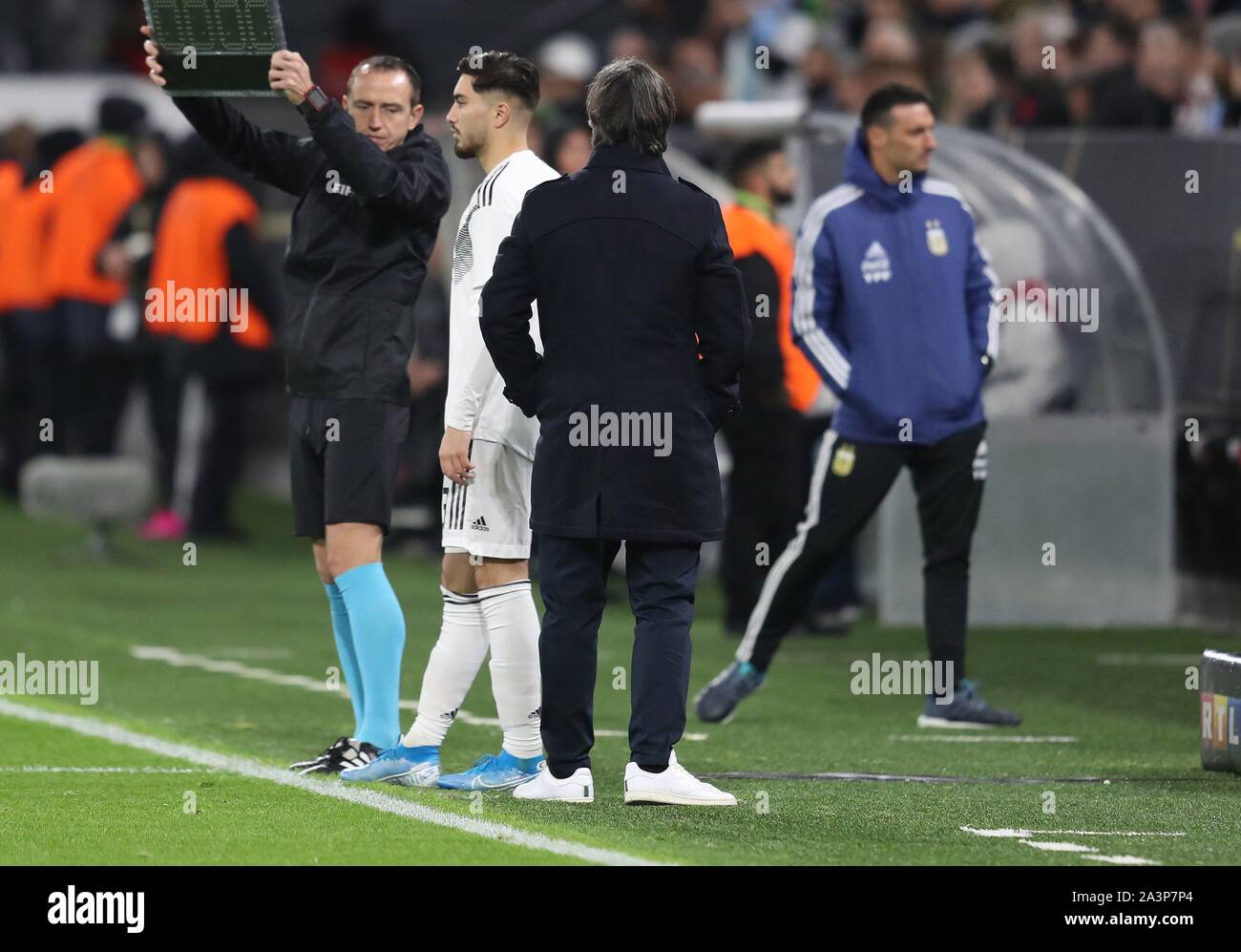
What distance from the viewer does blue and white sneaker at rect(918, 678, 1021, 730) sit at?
9.19 m

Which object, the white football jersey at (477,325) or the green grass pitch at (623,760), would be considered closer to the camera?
the green grass pitch at (623,760)

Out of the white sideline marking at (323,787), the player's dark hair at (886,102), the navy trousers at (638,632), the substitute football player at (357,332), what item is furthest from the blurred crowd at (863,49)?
the navy trousers at (638,632)

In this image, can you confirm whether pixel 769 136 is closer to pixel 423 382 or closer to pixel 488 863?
pixel 423 382

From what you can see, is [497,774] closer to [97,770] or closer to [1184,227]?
[97,770]

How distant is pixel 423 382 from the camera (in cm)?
1538

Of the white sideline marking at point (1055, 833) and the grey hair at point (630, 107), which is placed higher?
the grey hair at point (630, 107)

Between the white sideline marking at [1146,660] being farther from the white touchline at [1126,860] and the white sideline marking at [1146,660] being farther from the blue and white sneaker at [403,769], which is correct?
the white touchline at [1126,860]

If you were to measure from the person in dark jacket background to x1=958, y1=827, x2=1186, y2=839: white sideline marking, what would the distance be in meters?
0.79

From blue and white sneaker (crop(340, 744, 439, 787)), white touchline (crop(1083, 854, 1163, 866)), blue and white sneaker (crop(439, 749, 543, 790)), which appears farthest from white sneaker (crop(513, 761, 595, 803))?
white touchline (crop(1083, 854, 1163, 866))

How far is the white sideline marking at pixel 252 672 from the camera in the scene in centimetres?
935

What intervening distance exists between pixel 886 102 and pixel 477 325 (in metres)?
2.82

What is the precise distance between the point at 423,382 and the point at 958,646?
663 cm

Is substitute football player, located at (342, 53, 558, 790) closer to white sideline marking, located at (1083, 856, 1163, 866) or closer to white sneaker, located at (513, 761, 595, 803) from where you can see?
white sneaker, located at (513, 761, 595, 803)

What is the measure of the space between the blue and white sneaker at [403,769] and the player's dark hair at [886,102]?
10.8 feet
